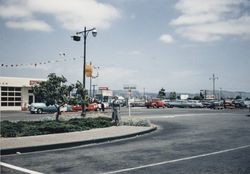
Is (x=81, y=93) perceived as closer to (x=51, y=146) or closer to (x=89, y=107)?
(x=51, y=146)

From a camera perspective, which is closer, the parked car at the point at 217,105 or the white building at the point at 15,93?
the white building at the point at 15,93

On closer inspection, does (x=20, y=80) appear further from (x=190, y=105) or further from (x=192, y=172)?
(x=192, y=172)

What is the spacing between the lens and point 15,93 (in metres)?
52.0

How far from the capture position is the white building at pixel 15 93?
5059 cm

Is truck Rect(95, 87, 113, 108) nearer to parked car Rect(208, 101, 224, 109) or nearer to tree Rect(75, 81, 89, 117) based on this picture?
parked car Rect(208, 101, 224, 109)

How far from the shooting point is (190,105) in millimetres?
69750

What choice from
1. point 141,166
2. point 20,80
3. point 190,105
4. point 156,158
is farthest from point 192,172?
point 190,105

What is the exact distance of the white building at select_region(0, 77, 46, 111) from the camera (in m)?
50.6

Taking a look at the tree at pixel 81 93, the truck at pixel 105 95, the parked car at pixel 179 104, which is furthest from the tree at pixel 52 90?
the parked car at pixel 179 104

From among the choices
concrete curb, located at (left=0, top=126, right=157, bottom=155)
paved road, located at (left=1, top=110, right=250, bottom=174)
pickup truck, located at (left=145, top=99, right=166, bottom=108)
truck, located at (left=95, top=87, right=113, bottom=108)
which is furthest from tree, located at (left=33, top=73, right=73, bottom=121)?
pickup truck, located at (left=145, top=99, right=166, bottom=108)

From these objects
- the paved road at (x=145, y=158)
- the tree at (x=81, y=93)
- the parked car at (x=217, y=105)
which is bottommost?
the paved road at (x=145, y=158)

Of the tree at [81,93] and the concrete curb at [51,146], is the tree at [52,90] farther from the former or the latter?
the concrete curb at [51,146]

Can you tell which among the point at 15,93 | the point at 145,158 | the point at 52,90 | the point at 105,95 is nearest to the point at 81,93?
the point at 52,90

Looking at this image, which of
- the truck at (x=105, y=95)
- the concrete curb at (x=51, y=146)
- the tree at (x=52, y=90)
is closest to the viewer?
the concrete curb at (x=51, y=146)
